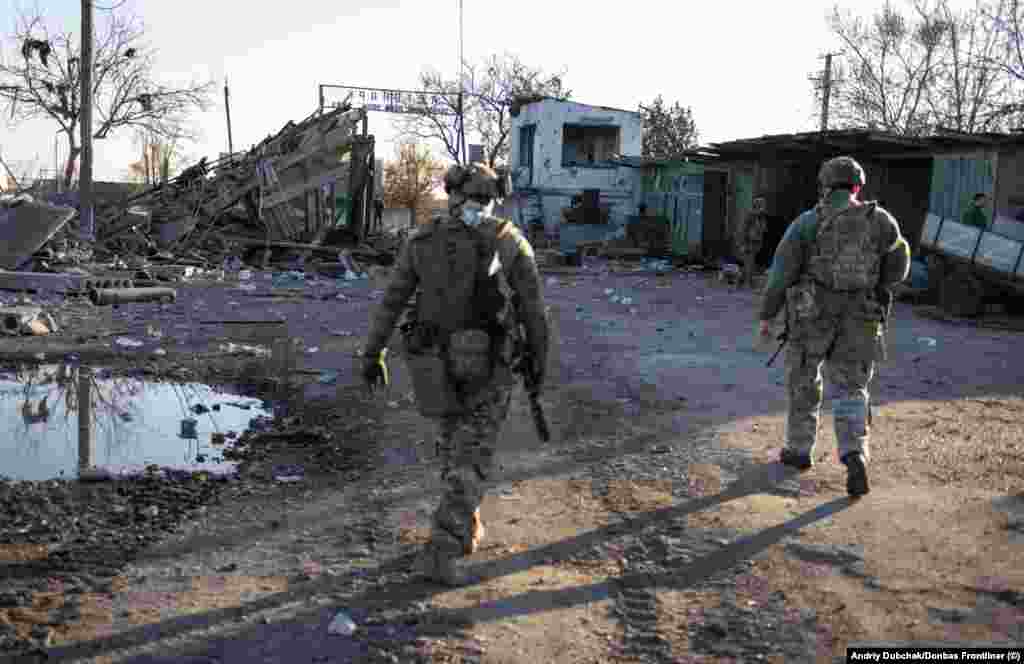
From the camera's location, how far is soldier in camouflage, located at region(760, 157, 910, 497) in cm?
466

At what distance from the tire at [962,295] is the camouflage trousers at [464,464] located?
1111 centimetres

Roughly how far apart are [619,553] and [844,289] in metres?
1.85

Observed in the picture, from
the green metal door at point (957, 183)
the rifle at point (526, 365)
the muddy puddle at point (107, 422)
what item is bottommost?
the muddy puddle at point (107, 422)

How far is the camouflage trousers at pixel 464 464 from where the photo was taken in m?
3.57

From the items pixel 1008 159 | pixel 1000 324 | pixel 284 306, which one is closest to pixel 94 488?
pixel 284 306

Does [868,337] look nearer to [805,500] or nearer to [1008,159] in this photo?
[805,500]

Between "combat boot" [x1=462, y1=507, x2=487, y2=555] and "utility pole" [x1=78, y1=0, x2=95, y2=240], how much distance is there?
54.7ft

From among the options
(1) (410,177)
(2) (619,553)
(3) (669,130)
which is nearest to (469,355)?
(2) (619,553)

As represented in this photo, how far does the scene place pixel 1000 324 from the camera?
12078mm

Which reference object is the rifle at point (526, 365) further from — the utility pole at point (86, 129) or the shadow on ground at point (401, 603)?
the utility pole at point (86, 129)

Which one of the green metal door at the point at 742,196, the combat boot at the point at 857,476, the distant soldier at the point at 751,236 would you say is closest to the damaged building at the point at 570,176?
the green metal door at the point at 742,196

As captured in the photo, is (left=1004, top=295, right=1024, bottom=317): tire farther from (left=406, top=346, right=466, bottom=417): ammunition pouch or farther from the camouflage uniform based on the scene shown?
(left=406, top=346, right=466, bottom=417): ammunition pouch

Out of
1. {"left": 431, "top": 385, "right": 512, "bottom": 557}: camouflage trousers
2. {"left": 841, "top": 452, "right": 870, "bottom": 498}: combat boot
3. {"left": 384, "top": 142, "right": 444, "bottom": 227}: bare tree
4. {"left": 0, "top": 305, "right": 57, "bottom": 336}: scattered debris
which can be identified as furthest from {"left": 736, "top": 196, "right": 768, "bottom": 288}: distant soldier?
{"left": 384, "top": 142, "right": 444, "bottom": 227}: bare tree

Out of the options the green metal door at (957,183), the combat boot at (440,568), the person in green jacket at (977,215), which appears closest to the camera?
the combat boot at (440,568)
